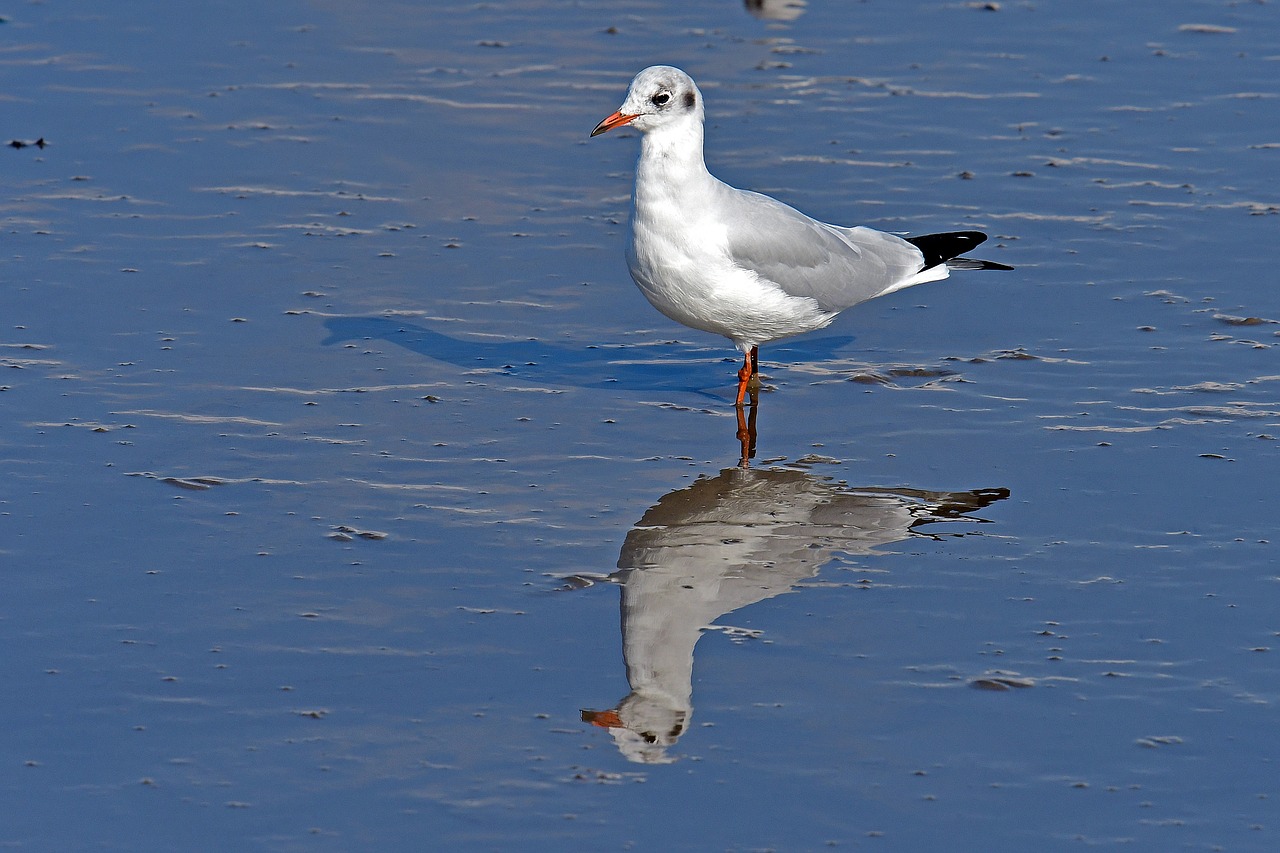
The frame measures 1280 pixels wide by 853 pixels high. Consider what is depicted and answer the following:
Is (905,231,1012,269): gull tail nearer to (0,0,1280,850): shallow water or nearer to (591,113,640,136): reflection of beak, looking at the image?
(0,0,1280,850): shallow water

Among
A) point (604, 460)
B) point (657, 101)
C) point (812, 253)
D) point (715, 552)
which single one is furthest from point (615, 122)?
point (715, 552)

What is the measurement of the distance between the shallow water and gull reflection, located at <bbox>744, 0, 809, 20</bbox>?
67 centimetres

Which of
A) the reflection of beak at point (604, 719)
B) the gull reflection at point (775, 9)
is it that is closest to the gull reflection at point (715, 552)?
the reflection of beak at point (604, 719)

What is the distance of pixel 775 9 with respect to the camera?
14.0m

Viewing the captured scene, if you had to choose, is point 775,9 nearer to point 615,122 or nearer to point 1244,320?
point 1244,320

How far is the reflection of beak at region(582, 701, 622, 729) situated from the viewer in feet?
18.3

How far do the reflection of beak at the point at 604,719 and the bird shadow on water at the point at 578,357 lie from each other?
3.06 meters

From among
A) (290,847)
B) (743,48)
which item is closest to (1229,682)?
(290,847)

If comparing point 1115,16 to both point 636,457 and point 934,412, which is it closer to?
point 934,412

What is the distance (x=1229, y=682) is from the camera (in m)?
5.88

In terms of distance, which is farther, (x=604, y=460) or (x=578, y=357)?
(x=578, y=357)

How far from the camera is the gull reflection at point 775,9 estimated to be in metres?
13.9

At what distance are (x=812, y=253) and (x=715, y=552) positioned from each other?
202 centimetres

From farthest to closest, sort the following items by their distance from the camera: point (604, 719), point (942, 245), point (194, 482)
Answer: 1. point (942, 245)
2. point (194, 482)
3. point (604, 719)
